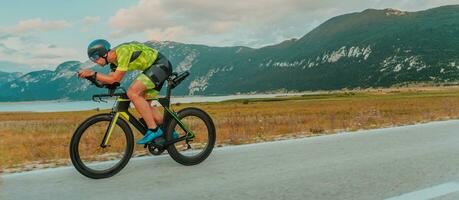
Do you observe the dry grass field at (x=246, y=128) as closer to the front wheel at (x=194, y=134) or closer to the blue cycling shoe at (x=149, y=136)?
the front wheel at (x=194, y=134)

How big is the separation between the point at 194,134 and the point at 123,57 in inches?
62.0

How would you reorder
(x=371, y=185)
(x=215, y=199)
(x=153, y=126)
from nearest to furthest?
(x=215, y=199), (x=371, y=185), (x=153, y=126)

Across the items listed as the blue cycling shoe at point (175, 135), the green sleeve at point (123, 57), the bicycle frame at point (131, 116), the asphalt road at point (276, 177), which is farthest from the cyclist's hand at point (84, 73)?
the blue cycling shoe at point (175, 135)

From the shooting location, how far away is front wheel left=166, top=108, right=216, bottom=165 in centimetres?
721

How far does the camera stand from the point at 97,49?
6.66m

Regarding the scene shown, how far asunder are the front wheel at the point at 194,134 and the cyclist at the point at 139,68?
0.23 meters

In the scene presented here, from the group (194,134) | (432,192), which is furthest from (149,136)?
(432,192)

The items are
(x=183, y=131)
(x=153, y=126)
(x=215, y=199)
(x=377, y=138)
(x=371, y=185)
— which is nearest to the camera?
(x=215, y=199)

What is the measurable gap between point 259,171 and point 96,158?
2444 millimetres

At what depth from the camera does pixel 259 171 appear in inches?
261

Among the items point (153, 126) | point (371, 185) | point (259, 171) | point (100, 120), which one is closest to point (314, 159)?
point (259, 171)

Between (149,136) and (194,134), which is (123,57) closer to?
(149,136)

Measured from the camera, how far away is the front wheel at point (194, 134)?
721 centimetres

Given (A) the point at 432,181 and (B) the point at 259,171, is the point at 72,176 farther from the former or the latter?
(A) the point at 432,181
